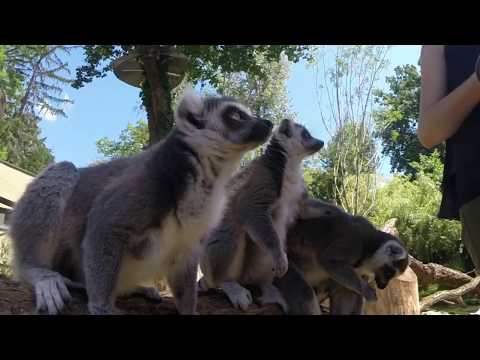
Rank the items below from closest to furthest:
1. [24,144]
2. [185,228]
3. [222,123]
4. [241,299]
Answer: [185,228], [222,123], [241,299], [24,144]

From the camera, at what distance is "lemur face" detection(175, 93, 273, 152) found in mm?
2145

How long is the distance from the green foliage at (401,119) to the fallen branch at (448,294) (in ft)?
9.13

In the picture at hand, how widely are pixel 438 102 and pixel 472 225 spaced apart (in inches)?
17.7

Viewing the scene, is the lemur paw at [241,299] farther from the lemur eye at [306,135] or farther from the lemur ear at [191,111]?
the lemur eye at [306,135]

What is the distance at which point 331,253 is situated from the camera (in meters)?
2.76

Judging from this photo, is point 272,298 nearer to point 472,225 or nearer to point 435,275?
point 472,225

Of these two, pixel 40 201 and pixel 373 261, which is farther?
pixel 373 261

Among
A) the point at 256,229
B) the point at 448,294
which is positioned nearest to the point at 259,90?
the point at 448,294

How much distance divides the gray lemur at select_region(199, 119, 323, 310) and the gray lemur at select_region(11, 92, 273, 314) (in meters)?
0.39

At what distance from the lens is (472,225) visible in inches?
65.3

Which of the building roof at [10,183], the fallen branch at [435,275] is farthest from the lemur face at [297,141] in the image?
the building roof at [10,183]
